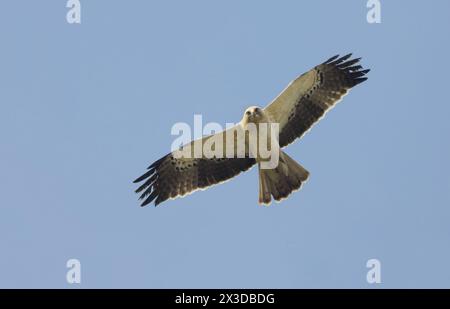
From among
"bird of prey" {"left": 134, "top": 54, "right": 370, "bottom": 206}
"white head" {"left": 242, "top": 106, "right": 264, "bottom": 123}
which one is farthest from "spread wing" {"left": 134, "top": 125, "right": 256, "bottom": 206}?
"white head" {"left": 242, "top": 106, "right": 264, "bottom": 123}

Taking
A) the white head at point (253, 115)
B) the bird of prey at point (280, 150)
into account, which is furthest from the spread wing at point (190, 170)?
the white head at point (253, 115)

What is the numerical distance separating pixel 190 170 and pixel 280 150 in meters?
1.49

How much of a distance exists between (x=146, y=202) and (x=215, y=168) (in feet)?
3.84

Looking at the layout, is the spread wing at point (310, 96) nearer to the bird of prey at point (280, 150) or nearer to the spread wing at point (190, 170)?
the bird of prey at point (280, 150)

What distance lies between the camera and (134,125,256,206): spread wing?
14.5 meters

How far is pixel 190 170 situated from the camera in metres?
14.7

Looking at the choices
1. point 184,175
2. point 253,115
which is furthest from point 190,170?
point 253,115

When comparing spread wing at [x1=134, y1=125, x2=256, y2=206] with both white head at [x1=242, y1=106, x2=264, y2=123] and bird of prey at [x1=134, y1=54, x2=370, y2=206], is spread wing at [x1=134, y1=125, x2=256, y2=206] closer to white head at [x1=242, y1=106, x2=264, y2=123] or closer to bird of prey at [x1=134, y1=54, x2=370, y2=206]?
bird of prey at [x1=134, y1=54, x2=370, y2=206]

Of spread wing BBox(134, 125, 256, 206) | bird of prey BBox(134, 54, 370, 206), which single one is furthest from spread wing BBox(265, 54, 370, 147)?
spread wing BBox(134, 125, 256, 206)

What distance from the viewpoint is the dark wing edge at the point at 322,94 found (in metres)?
14.4

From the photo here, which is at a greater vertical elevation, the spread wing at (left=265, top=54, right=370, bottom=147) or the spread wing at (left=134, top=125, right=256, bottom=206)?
the spread wing at (left=265, top=54, right=370, bottom=147)

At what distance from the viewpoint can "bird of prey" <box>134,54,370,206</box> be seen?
14.2 metres

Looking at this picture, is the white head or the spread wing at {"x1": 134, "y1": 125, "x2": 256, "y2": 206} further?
the spread wing at {"x1": 134, "y1": 125, "x2": 256, "y2": 206}
